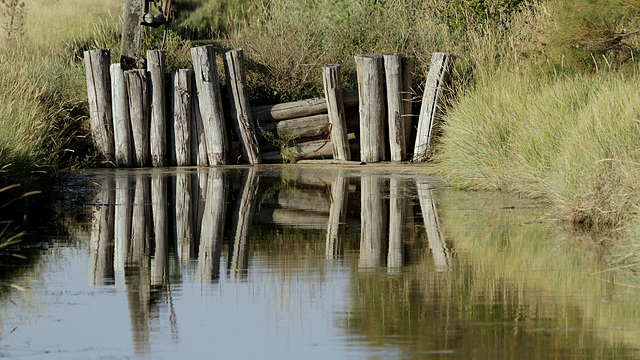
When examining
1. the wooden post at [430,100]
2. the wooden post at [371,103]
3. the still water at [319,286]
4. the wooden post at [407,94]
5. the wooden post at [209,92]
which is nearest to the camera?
the still water at [319,286]

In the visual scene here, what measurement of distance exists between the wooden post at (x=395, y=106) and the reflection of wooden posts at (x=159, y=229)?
131 inches

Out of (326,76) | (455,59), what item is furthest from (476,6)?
(326,76)

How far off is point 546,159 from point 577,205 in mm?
1609

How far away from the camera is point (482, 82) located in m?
11.6

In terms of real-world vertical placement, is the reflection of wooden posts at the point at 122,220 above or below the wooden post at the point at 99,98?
below

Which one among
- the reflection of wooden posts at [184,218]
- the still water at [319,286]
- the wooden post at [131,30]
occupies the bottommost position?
the still water at [319,286]

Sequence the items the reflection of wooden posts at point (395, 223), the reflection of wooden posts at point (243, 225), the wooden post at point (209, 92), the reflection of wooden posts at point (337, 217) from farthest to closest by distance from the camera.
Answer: the wooden post at point (209, 92) → the reflection of wooden posts at point (337, 217) → the reflection of wooden posts at point (395, 223) → the reflection of wooden posts at point (243, 225)

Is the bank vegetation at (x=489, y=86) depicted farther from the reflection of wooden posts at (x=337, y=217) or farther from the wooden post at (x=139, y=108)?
the reflection of wooden posts at (x=337, y=217)

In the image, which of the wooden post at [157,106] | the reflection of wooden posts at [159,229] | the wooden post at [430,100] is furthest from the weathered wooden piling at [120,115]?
the wooden post at [430,100]

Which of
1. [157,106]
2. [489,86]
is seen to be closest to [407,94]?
[489,86]

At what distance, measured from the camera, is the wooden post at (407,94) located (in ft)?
44.3

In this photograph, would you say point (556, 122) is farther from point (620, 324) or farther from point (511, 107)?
point (620, 324)

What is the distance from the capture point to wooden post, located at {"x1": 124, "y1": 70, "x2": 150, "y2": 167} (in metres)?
13.4

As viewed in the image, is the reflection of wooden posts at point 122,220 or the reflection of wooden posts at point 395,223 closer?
the reflection of wooden posts at point 395,223
